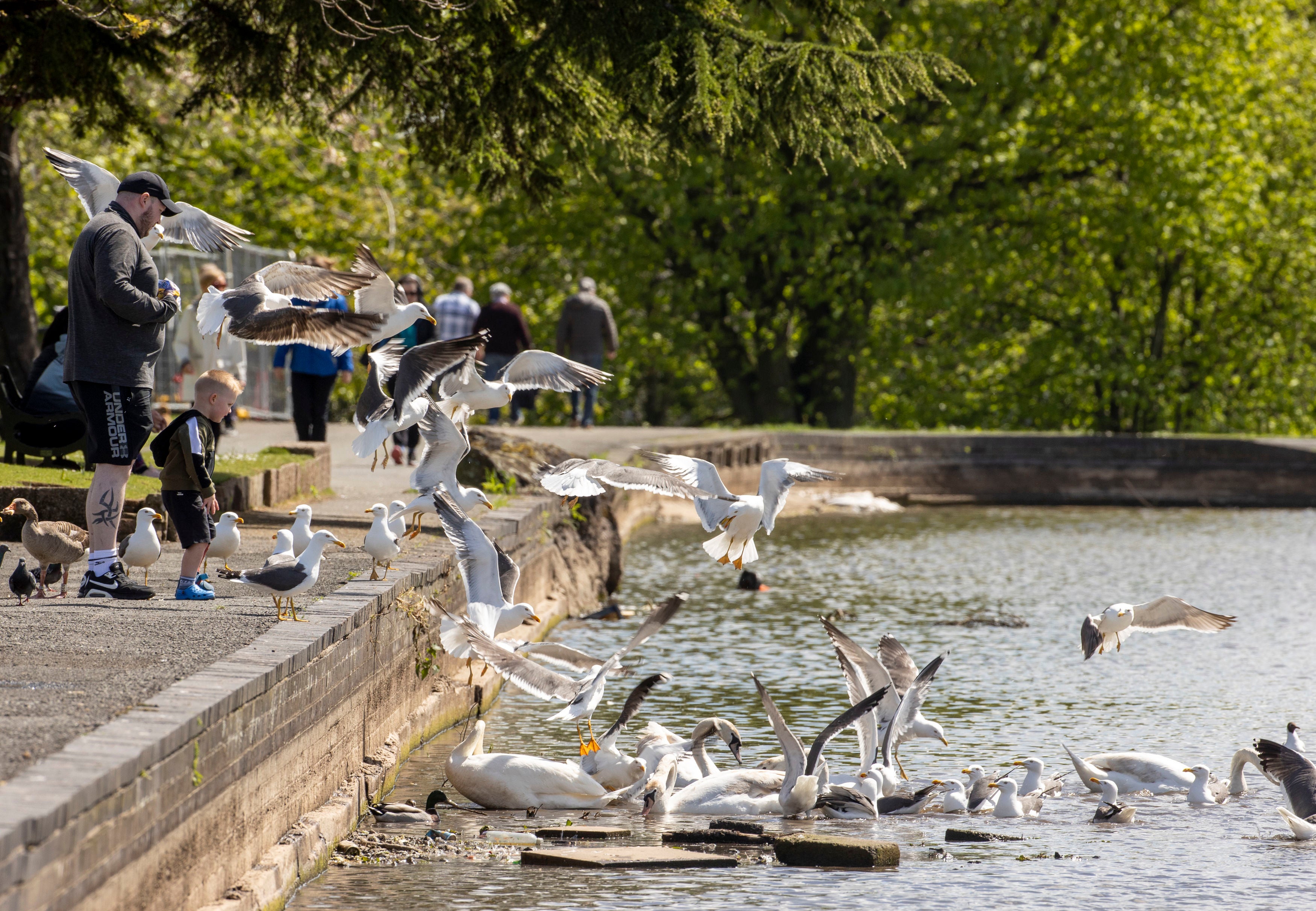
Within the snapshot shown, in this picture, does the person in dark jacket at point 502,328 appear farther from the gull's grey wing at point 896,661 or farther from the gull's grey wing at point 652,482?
the gull's grey wing at point 652,482

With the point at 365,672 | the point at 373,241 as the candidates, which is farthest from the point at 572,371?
the point at 373,241

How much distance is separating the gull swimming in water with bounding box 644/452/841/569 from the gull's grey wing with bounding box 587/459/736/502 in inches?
1.8

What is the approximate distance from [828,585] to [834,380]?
1564 centimetres

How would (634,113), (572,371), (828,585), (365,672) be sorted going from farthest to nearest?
(828,585) < (634,113) < (572,371) < (365,672)

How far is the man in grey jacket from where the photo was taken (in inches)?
310

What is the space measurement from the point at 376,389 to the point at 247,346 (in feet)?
44.4

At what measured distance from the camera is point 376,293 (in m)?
→ 9.19

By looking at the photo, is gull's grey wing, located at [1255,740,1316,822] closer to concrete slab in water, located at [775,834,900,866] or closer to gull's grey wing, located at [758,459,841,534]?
concrete slab in water, located at [775,834,900,866]

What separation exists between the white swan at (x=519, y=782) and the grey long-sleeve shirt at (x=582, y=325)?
53.3 feet

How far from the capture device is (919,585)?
53.9 feet

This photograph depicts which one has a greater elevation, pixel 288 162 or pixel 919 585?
pixel 288 162

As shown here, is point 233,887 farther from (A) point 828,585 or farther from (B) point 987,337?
(B) point 987,337

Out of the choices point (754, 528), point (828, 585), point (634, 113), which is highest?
point (634, 113)

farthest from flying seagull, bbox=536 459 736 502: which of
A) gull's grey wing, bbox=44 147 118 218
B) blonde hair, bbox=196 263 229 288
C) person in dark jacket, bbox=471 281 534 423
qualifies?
person in dark jacket, bbox=471 281 534 423
